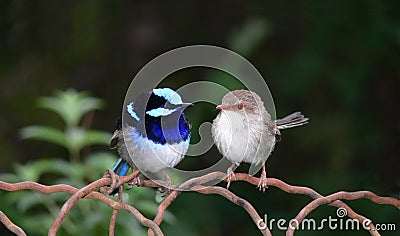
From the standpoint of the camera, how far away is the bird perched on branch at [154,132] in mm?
1929

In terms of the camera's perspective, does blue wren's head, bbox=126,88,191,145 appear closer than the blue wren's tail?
Yes

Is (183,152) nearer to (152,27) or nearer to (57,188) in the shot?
(57,188)

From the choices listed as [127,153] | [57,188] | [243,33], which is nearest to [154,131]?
[127,153]

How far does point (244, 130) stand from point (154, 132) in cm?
26

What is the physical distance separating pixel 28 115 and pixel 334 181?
192 cm

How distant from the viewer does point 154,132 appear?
2.01m

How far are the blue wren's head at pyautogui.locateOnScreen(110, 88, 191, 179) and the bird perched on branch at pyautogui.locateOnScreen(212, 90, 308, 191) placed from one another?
4.1 inches

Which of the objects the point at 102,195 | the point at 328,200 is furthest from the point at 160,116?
the point at 328,200

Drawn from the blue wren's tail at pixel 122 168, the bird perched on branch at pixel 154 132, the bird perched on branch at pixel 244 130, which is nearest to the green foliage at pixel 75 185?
the blue wren's tail at pixel 122 168

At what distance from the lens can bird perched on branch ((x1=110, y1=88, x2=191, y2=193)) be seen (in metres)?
1.93

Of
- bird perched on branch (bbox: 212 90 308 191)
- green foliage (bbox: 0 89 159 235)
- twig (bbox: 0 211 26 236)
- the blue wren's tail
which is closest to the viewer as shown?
twig (bbox: 0 211 26 236)

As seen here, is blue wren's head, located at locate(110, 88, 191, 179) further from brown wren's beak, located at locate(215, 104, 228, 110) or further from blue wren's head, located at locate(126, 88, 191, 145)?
brown wren's beak, located at locate(215, 104, 228, 110)

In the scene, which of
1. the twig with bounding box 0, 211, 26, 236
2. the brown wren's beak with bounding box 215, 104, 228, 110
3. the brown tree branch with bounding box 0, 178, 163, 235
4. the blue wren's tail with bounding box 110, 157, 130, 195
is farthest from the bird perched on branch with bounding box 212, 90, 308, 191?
the twig with bounding box 0, 211, 26, 236

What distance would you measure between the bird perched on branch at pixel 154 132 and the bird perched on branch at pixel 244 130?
10 centimetres
